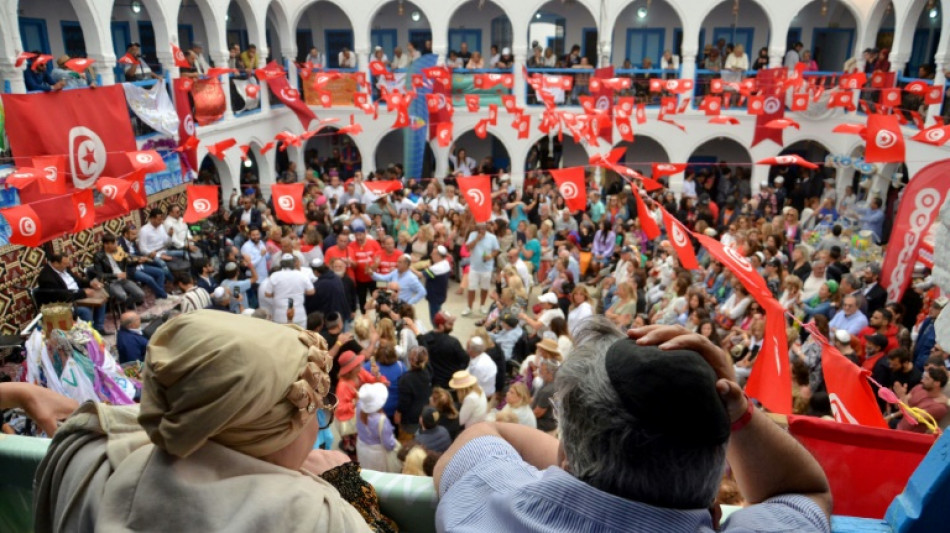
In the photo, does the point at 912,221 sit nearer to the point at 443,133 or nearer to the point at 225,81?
the point at 443,133

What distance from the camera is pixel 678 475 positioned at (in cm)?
113

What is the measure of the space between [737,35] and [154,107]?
15641mm

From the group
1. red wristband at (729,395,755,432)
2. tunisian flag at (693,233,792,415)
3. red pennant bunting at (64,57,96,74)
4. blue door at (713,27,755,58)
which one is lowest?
tunisian flag at (693,233,792,415)

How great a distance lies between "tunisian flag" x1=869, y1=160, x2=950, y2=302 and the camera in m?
6.75

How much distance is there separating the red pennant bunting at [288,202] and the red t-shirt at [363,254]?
95 centimetres

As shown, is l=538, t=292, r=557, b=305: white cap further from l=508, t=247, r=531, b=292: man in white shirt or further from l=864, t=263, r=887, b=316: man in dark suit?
l=864, t=263, r=887, b=316: man in dark suit

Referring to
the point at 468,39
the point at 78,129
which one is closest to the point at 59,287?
the point at 78,129

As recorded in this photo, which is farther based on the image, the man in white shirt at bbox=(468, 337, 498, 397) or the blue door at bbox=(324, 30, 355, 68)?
the blue door at bbox=(324, 30, 355, 68)

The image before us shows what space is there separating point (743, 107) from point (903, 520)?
61.2ft

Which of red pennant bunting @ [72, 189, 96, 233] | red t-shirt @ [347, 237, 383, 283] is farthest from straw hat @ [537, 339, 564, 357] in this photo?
red pennant bunting @ [72, 189, 96, 233]

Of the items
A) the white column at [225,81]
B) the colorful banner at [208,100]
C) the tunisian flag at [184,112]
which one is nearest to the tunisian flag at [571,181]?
the tunisian flag at [184,112]

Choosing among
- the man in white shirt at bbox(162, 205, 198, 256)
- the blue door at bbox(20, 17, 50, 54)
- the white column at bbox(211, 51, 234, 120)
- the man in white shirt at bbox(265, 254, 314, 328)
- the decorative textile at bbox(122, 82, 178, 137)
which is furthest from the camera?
the white column at bbox(211, 51, 234, 120)

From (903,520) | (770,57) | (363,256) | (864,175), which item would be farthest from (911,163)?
(903,520)

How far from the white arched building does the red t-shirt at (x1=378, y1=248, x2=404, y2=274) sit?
682cm
